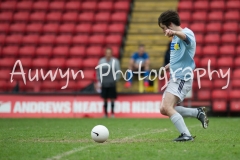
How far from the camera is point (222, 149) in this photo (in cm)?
785

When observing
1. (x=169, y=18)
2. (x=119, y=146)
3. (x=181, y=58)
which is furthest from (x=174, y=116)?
(x=169, y=18)

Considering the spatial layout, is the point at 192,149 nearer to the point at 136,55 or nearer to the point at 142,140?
the point at 142,140

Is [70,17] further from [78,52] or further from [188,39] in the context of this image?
[188,39]

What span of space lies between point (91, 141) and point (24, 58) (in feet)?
40.2

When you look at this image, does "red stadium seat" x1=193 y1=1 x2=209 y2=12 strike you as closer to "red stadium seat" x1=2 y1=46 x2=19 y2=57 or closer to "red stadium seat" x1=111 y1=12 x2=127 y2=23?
"red stadium seat" x1=111 y1=12 x2=127 y2=23

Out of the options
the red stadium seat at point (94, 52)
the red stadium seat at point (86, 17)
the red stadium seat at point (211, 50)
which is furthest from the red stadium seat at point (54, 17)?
the red stadium seat at point (211, 50)

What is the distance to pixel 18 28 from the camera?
22375 millimetres

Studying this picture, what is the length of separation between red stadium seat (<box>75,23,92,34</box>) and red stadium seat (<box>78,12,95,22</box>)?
0.80ft

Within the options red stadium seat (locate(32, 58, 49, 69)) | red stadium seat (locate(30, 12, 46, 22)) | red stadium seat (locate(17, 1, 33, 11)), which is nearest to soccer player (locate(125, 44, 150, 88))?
red stadium seat (locate(32, 58, 49, 69))

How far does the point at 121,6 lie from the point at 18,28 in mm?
4173

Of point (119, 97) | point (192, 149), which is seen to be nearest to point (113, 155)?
point (192, 149)

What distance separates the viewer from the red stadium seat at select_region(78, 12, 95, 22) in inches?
873

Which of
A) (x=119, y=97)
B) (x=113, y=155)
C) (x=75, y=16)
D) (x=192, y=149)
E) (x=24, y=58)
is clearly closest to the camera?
(x=113, y=155)

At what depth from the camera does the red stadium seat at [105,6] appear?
885 inches
